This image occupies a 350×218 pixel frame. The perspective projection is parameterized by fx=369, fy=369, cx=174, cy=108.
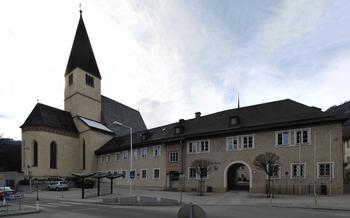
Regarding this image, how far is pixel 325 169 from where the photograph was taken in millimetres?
36938

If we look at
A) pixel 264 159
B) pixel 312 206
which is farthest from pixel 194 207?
pixel 264 159

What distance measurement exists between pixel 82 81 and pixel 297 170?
162 feet

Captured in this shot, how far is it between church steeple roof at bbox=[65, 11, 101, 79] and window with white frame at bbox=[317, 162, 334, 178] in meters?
52.3

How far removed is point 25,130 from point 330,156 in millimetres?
50893

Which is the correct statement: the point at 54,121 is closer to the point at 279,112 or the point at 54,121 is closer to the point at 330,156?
the point at 279,112

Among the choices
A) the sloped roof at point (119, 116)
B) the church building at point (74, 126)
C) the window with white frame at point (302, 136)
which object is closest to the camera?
the window with white frame at point (302, 136)

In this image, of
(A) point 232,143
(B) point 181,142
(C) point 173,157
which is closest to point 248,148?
(A) point 232,143

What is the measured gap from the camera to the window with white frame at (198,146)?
1901 inches

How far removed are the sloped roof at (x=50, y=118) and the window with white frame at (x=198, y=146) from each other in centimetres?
2958

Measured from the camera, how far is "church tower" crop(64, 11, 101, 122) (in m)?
73.9

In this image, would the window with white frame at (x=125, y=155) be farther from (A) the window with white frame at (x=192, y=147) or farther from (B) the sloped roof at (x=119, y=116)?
(B) the sloped roof at (x=119, y=116)

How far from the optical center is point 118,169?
6312 centimetres

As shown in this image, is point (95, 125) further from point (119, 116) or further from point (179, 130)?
point (179, 130)

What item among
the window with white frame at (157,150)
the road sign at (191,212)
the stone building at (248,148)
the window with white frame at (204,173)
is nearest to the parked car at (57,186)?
the stone building at (248,148)
